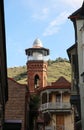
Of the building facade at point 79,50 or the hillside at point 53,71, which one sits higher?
the hillside at point 53,71

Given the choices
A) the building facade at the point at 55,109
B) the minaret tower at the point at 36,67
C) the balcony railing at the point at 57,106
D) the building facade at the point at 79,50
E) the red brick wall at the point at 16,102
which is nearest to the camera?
the building facade at the point at 79,50

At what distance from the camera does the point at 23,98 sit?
4769cm

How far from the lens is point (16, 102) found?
47875 millimetres

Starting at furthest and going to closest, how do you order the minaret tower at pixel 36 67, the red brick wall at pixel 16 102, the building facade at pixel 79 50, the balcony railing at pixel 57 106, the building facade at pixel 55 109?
the minaret tower at pixel 36 67
the balcony railing at pixel 57 106
the building facade at pixel 55 109
the red brick wall at pixel 16 102
the building facade at pixel 79 50

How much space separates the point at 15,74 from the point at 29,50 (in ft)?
228

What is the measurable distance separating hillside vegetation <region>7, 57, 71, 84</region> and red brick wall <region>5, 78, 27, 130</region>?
86551 mm

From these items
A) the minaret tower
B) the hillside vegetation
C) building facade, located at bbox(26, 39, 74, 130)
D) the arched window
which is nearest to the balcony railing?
building facade, located at bbox(26, 39, 74, 130)

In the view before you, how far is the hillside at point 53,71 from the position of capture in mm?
140975

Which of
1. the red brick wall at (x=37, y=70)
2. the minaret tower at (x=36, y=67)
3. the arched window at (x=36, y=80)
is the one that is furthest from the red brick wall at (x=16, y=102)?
the arched window at (x=36, y=80)

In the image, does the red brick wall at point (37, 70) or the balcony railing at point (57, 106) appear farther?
the red brick wall at point (37, 70)

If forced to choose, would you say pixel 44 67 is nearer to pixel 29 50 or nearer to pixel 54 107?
pixel 29 50

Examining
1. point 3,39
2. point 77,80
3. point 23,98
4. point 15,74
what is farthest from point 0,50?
point 15,74

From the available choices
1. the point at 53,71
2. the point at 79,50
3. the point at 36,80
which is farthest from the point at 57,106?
the point at 53,71

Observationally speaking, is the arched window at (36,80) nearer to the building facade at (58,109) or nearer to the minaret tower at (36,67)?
the minaret tower at (36,67)
